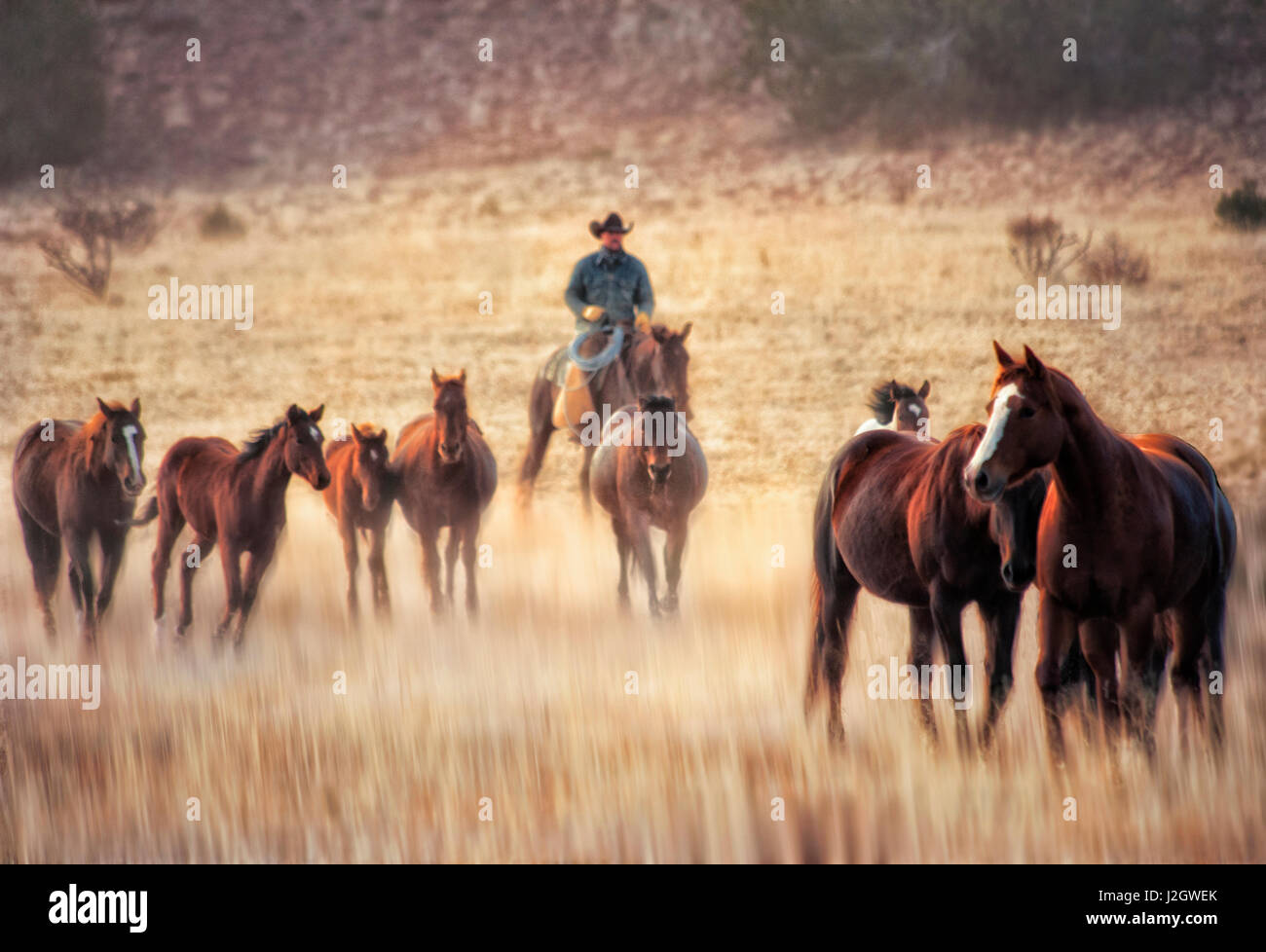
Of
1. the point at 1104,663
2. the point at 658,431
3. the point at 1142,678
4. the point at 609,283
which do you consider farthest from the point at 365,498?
the point at 1142,678

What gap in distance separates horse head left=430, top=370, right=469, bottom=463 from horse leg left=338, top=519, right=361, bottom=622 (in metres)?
0.94

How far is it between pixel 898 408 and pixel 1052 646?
2.27 metres

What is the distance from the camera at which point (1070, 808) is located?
476 cm

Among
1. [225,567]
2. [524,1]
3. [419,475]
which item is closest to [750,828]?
[225,567]

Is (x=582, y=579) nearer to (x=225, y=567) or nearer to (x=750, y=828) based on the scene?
(x=225, y=567)

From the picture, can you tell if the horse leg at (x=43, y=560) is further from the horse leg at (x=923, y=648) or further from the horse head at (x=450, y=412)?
the horse leg at (x=923, y=648)

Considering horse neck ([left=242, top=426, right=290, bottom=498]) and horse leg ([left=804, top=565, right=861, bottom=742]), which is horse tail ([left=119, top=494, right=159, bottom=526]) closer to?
horse neck ([left=242, top=426, right=290, bottom=498])

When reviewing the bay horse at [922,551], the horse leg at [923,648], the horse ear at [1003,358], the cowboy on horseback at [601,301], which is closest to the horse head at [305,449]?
the bay horse at [922,551]

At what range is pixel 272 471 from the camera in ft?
24.0

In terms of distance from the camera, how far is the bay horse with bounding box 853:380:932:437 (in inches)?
264

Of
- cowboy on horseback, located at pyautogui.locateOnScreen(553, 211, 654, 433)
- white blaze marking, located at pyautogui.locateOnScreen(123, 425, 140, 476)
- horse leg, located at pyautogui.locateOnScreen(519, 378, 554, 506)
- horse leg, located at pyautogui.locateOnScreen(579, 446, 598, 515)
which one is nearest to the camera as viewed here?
white blaze marking, located at pyautogui.locateOnScreen(123, 425, 140, 476)

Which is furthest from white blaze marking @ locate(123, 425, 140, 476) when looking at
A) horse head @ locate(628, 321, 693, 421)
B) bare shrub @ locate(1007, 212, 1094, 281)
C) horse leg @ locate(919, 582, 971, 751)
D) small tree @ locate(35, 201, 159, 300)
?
small tree @ locate(35, 201, 159, 300)

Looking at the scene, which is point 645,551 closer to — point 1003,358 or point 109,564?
point 109,564

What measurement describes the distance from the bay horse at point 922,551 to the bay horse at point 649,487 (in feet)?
7.92
